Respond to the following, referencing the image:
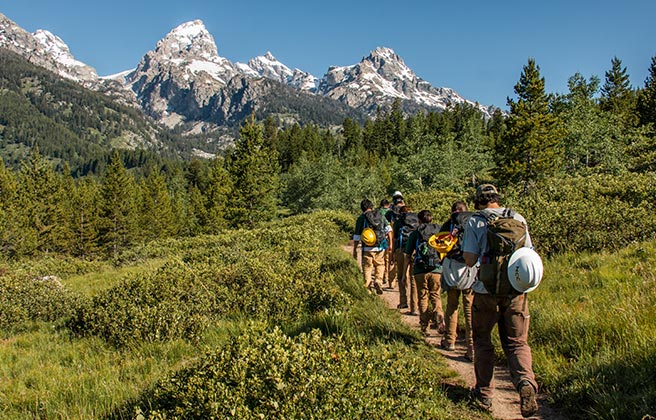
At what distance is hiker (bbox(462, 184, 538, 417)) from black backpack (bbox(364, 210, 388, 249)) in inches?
191

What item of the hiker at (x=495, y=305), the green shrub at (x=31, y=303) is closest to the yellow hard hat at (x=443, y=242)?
the hiker at (x=495, y=305)

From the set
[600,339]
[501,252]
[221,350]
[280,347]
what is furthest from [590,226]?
[221,350]

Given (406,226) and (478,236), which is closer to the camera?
(478,236)

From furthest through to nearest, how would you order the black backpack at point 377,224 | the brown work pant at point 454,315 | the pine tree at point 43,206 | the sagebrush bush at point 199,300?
the pine tree at point 43,206 → the black backpack at point 377,224 → the sagebrush bush at point 199,300 → the brown work pant at point 454,315

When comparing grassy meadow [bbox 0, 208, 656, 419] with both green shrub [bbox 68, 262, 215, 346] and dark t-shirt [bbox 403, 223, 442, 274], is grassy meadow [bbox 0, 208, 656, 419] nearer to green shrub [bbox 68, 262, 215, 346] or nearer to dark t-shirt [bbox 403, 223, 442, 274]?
green shrub [bbox 68, 262, 215, 346]

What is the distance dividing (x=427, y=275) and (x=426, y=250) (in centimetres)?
45

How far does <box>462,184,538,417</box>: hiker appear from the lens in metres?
4.04

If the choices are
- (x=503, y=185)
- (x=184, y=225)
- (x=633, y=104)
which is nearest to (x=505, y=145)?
(x=503, y=185)

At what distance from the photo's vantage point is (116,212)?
5753cm

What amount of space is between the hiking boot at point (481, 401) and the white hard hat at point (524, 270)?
1.39m

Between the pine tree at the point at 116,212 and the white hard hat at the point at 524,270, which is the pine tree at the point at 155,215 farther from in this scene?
the white hard hat at the point at 524,270

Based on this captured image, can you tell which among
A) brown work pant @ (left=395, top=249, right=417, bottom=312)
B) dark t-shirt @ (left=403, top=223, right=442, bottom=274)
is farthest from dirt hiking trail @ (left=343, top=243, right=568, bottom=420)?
dark t-shirt @ (left=403, top=223, right=442, bottom=274)

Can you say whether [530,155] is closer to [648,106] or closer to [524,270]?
[648,106]

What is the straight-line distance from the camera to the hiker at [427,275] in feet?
22.7
